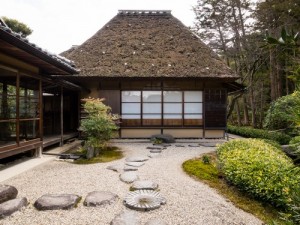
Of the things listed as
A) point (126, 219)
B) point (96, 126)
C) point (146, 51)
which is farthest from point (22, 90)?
point (126, 219)

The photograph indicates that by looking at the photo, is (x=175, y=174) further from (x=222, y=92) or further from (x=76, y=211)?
(x=222, y=92)

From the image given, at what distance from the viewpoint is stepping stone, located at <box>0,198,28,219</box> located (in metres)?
3.23

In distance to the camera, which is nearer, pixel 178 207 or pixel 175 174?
pixel 178 207

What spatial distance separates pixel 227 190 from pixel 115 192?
85.0 inches

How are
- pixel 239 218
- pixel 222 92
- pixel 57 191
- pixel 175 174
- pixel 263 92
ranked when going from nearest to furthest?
pixel 239 218 < pixel 57 191 < pixel 175 174 < pixel 222 92 < pixel 263 92

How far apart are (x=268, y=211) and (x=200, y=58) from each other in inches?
348

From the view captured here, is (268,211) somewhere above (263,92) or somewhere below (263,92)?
below

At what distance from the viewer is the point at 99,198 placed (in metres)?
3.79

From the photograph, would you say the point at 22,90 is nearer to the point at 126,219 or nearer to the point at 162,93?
the point at 162,93

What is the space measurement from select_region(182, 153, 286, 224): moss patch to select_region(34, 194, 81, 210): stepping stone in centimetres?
263

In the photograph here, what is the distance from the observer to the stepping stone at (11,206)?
3.23m

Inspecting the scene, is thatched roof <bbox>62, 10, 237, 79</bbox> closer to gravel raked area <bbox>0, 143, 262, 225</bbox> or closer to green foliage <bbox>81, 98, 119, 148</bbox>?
green foliage <bbox>81, 98, 119, 148</bbox>

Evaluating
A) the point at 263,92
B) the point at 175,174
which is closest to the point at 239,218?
the point at 175,174

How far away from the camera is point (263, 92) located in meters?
19.5
